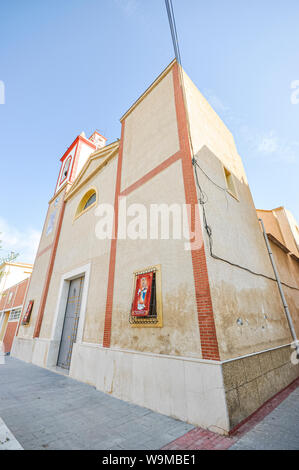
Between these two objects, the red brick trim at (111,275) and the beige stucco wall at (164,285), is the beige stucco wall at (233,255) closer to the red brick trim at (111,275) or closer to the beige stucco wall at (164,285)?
the beige stucco wall at (164,285)

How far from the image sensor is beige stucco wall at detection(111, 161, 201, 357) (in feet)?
12.9

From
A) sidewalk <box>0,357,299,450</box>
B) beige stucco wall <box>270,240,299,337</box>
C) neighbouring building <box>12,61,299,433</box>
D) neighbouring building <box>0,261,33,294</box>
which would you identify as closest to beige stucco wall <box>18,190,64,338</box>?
neighbouring building <box>12,61,299,433</box>

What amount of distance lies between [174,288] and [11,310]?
18.3 m

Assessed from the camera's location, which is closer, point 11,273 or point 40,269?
point 40,269

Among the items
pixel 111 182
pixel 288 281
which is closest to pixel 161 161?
pixel 111 182

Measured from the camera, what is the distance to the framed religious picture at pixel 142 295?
463 centimetres

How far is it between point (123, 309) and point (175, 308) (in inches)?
70.9

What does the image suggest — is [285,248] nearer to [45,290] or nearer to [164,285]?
[164,285]

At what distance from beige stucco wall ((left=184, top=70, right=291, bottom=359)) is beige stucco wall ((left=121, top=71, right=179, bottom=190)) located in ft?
2.18

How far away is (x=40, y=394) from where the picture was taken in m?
4.68

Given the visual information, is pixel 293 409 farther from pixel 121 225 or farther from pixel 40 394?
pixel 121 225

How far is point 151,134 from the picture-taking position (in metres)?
7.08

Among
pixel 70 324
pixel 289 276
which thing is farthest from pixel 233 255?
pixel 70 324

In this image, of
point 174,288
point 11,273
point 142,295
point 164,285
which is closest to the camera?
point 174,288
